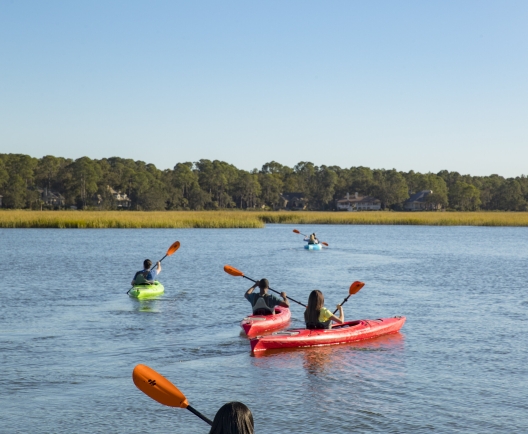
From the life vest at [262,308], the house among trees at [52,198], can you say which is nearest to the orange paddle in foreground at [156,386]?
the life vest at [262,308]

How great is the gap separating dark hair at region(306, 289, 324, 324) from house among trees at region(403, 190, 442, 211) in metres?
104

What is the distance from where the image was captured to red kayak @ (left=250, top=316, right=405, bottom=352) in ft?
36.1

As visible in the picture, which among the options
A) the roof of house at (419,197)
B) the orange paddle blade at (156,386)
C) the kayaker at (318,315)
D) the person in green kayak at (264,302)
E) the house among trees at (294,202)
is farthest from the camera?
the house among trees at (294,202)

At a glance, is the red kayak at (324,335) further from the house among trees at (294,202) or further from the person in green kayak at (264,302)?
the house among trees at (294,202)

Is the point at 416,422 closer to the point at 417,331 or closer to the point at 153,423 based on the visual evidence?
the point at 153,423

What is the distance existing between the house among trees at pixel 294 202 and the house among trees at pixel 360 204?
6.14m

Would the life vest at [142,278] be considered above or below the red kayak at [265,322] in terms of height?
above

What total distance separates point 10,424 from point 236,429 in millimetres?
4785

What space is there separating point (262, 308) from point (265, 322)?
30cm

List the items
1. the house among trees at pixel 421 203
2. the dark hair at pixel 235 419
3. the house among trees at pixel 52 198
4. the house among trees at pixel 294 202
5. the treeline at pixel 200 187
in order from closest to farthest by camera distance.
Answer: the dark hair at pixel 235 419 → the treeline at pixel 200 187 → the house among trees at pixel 52 198 → the house among trees at pixel 421 203 → the house among trees at pixel 294 202

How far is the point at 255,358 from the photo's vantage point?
35.3 feet

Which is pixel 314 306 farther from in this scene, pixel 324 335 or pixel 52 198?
pixel 52 198

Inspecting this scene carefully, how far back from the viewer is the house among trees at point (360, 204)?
120 m

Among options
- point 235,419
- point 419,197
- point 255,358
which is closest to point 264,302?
point 255,358
